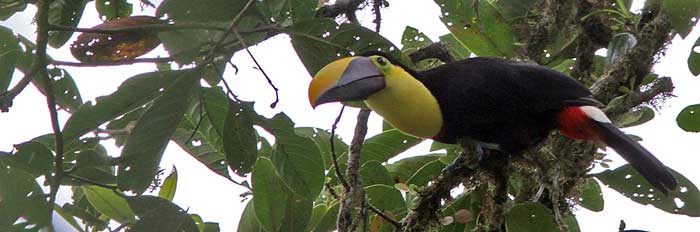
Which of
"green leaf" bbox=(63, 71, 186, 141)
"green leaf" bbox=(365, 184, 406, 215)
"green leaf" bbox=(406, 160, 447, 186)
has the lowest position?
"green leaf" bbox=(365, 184, 406, 215)

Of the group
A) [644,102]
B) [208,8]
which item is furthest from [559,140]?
[208,8]

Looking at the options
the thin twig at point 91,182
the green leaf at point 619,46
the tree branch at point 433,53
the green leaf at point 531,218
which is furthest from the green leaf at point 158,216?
the green leaf at point 619,46

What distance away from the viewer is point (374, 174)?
2197 mm

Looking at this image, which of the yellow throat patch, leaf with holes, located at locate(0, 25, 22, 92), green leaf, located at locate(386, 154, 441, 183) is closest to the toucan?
the yellow throat patch

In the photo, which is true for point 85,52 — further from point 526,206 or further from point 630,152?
point 630,152

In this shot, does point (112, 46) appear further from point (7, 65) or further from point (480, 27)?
point (480, 27)

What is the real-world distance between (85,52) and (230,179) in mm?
470

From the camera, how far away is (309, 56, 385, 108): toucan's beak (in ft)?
5.96

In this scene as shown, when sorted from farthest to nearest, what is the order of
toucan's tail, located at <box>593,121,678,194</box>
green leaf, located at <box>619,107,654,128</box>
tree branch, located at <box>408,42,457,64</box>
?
tree branch, located at <box>408,42,457,64</box>, green leaf, located at <box>619,107,654,128</box>, toucan's tail, located at <box>593,121,678,194</box>

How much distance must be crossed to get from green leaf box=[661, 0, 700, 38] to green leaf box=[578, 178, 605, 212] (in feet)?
1.53

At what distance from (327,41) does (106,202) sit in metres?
0.62

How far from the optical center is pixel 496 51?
2.35 m

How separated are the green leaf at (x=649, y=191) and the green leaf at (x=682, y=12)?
1.14ft

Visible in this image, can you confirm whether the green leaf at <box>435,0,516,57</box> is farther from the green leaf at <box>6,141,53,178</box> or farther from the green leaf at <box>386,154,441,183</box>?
the green leaf at <box>6,141,53,178</box>
